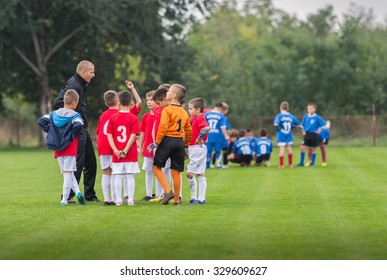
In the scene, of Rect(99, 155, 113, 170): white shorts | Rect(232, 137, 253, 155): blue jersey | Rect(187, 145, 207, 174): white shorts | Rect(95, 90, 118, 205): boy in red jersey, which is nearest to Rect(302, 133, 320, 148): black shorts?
Rect(232, 137, 253, 155): blue jersey

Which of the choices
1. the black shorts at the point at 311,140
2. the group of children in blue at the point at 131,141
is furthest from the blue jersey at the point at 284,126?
the group of children in blue at the point at 131,141

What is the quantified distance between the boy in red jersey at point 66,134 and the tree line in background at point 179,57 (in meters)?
27.3

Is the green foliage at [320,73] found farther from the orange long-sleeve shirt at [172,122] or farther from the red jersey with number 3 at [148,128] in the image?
the orange long-sleeve shirt at [172,122]

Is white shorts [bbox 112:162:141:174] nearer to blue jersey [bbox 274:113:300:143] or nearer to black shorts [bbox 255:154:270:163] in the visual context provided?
blue jersey [bbox 274:113:300:143]

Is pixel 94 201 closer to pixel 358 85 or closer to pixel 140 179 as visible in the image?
pixel 140 179

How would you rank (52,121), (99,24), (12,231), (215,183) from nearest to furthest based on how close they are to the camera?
(12,231) < (52,121) < (215,183) < (99,24)

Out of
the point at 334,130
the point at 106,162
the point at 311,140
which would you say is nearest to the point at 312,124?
the point at 311,140

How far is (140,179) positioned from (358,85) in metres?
35.0

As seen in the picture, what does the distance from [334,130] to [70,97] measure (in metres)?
35.5

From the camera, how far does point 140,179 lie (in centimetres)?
2252

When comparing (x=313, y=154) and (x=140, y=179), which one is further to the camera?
(x=313, y=154)

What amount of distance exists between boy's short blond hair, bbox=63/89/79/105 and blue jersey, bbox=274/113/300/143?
12521 millimetres

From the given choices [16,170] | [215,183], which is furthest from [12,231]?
[16,170]

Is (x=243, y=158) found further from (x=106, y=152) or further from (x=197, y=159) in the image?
(x=106, y=152)
